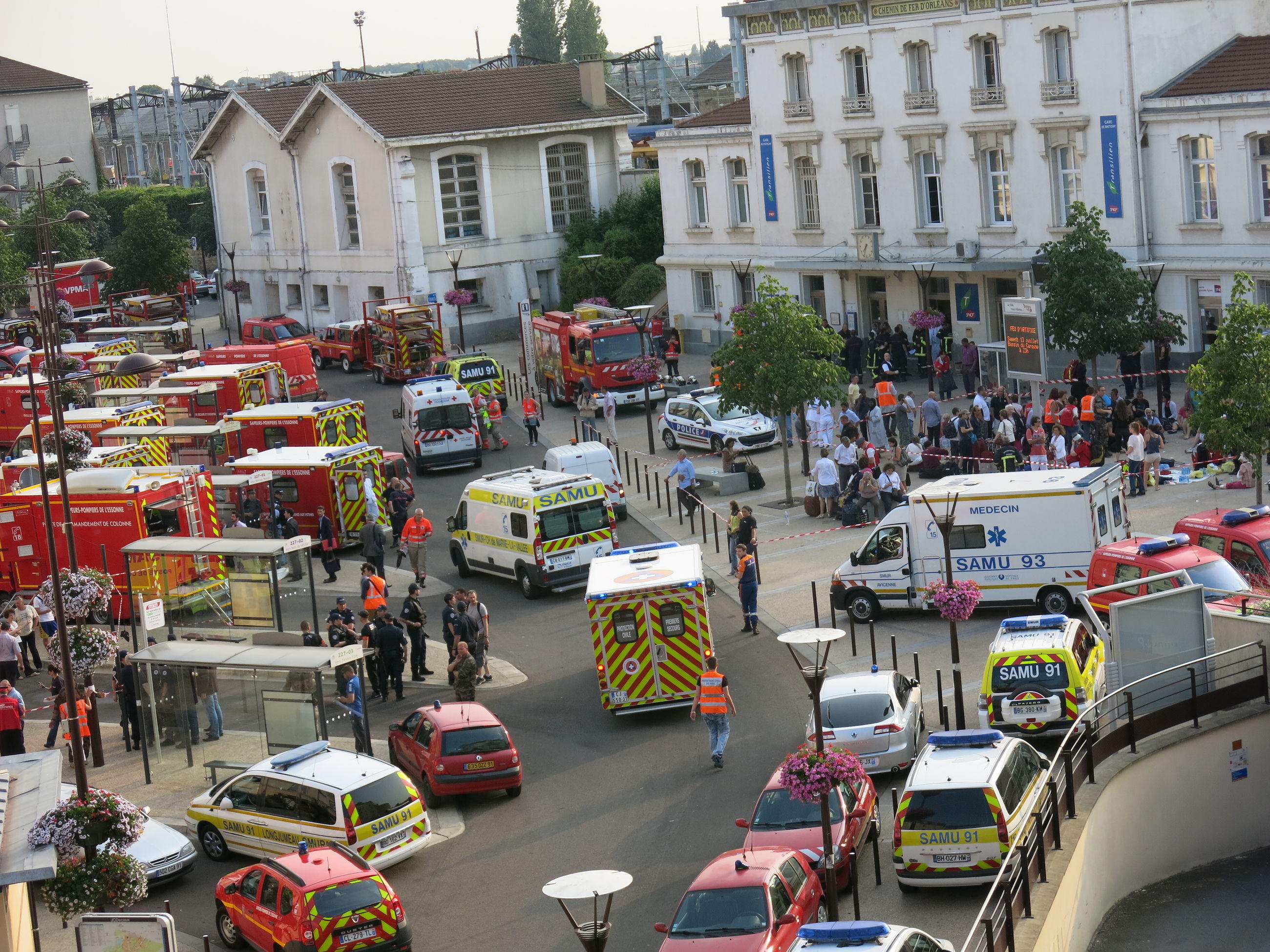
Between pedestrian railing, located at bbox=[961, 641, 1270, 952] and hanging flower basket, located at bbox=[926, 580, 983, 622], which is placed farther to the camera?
hanging flower basket, located at bbox=[926, 580, 983, 622]

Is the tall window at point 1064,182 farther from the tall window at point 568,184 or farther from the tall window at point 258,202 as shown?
the tall window at point 258,202

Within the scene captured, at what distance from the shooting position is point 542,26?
135 metres

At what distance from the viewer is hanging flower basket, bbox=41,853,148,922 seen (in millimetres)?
15688

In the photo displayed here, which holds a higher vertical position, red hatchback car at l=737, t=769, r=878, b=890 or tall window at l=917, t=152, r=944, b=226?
tall window at l=917, t=152, r=944, b=226

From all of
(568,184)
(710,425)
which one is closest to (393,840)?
(710,425)

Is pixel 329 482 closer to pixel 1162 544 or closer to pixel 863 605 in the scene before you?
pixel 863 605

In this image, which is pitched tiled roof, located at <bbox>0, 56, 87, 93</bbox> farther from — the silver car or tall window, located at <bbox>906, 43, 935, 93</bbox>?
the silver car

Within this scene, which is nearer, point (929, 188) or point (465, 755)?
point (465, 755)

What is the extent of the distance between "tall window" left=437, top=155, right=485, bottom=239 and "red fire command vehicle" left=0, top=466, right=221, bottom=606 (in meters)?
31.9

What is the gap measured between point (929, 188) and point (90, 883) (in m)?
38.4

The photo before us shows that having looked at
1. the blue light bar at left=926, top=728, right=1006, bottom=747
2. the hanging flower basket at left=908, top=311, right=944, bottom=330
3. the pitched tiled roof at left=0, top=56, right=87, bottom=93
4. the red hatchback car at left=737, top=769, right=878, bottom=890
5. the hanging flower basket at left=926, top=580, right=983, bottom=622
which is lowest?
the red hatchback car at left=737, top=769, right=878, bottom=890

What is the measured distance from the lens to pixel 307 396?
174 feet

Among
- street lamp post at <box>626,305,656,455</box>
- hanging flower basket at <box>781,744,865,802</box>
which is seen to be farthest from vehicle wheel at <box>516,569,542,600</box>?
hanging flower basket at <box>781,744,865,802</box>

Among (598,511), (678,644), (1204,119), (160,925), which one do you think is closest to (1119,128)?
(1204,119)
